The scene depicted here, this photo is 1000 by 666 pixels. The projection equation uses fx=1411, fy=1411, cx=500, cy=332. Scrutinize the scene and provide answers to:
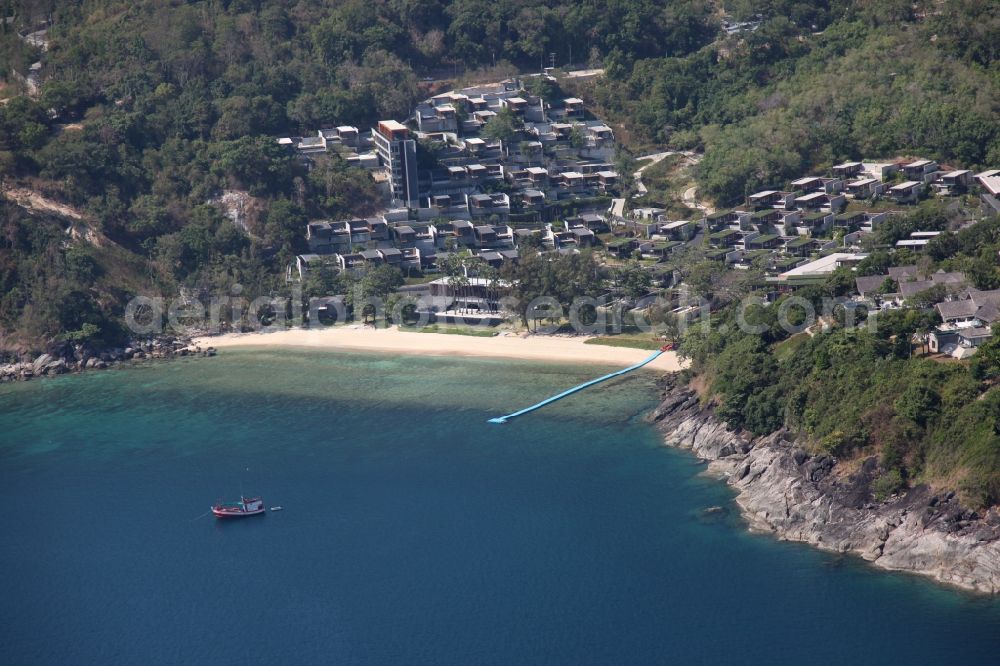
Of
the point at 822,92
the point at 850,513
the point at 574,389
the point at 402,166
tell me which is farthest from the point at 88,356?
the point at 822,92

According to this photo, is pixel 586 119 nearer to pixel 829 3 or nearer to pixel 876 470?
pixel 829 3

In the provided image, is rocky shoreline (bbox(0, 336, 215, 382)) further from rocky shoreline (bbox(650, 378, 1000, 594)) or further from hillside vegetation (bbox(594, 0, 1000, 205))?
hillside vegetation (bbox(594, 0, 1000, 205))

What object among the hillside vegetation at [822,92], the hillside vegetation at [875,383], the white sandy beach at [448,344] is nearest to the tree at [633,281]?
the white sandy beach at [448,344]

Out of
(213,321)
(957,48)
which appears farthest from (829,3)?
(213,321)

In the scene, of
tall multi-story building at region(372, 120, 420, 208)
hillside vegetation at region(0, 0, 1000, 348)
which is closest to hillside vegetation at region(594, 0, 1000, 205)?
hillside vegetation at region(0, 0, 1000, 348)

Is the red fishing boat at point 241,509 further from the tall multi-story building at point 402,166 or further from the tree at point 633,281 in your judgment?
the tall multi-story building at point 402,166

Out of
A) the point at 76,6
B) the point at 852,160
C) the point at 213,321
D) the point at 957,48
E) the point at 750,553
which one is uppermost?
the point at 76,6
